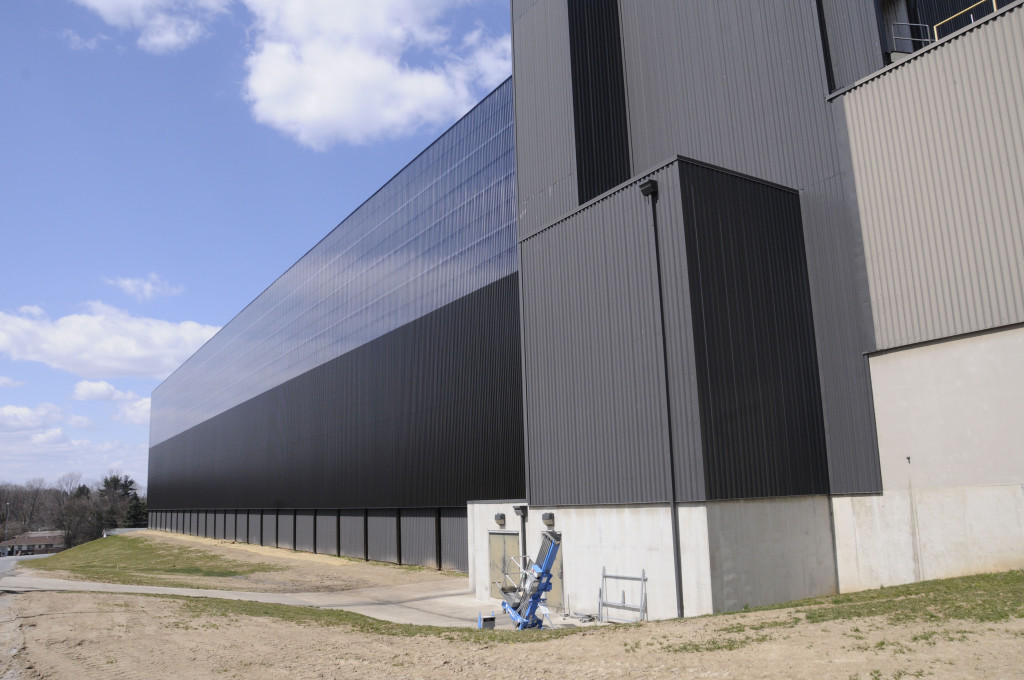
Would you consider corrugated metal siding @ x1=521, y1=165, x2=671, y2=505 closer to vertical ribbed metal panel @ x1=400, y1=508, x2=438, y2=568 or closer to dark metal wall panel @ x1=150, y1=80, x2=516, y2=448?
dark metal wall panel @ x1=150, y1=80, x2=516, y2=448

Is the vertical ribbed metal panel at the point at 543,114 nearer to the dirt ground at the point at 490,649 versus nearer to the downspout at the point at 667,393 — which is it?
the downspout at the point at 667,393

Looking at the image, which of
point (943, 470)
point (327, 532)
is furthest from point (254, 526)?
point (943, 470)

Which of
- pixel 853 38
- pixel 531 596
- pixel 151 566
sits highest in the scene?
pixel 853 38

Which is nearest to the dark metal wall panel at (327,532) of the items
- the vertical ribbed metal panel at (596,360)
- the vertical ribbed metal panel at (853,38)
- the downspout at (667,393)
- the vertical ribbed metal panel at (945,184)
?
the vertical ribbed metal panel at (596,360)

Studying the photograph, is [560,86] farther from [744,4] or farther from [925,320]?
[925,320]

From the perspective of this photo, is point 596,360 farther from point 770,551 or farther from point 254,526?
point 254,526

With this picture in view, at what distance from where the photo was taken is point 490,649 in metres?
15.9

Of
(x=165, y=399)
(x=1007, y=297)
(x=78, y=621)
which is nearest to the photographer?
(x=1007, y=297)

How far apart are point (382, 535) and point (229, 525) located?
39.3 meters

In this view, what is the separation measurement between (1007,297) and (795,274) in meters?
5.49

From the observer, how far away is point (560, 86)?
2775 cm

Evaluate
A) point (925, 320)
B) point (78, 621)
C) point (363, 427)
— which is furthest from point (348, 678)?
point (363, 427)

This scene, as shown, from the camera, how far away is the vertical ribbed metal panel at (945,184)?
17.3m

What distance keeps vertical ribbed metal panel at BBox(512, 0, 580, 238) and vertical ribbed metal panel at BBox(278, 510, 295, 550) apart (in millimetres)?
42077
